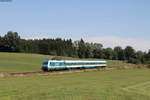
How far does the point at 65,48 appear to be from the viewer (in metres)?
151

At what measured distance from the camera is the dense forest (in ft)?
436

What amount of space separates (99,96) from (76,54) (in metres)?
134

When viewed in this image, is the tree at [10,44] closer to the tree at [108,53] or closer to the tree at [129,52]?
the tree at [108,53]

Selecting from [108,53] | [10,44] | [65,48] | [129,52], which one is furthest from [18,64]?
[129,52]

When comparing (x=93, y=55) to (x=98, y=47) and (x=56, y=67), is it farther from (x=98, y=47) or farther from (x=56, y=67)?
(x=56, y=67)

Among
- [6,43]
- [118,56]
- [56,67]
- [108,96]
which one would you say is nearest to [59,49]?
[6,43]

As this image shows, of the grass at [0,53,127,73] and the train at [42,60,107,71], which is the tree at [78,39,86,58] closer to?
the grass at [0,53,127,73]

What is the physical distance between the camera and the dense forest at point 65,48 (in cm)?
13288

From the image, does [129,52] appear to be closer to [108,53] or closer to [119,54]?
[119,54]

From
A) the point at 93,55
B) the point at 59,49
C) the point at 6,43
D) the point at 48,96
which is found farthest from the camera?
the point at 93,55

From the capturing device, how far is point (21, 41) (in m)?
138

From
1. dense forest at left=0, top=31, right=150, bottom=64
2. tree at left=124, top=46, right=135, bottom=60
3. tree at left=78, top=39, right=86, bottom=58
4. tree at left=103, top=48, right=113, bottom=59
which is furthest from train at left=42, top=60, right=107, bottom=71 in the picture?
tree at left=124, top=46, right=135, bottom=60

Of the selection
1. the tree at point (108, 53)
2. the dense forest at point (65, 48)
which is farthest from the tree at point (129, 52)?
the tree at point (108, 53)

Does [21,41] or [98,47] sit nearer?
[21,41]
